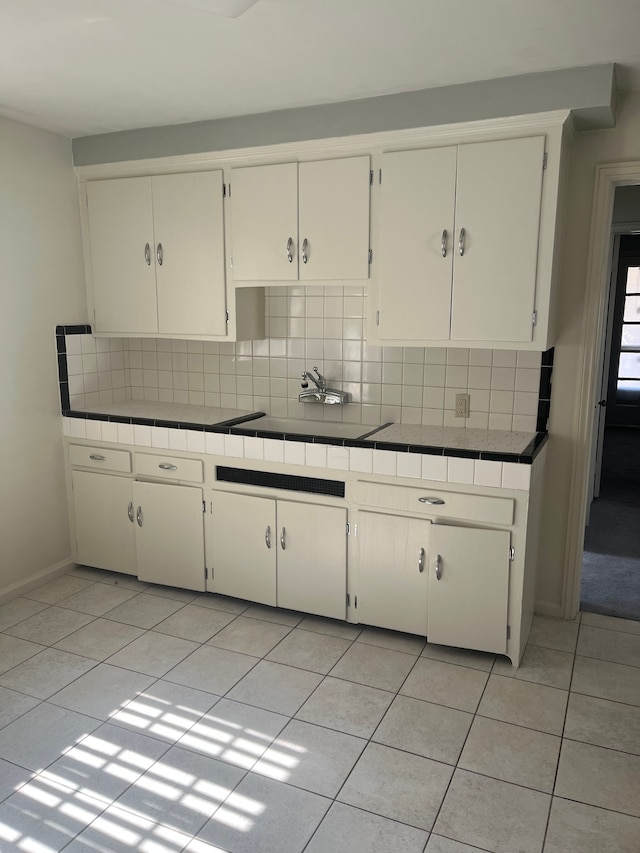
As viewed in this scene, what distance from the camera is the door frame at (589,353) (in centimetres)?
292

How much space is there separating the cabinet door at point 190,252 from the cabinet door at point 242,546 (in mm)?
905

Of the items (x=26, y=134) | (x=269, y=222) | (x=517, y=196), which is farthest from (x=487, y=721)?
(x=26, y=134)

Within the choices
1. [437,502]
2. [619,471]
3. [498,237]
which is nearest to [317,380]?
[437,502]

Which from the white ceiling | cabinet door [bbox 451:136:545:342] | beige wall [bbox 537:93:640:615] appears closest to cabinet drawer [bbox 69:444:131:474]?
the white ceiling

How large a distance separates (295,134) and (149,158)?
0.85 meters

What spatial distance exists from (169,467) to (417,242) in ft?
5.49

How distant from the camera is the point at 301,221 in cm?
314

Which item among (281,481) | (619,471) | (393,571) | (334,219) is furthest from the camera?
(619,471)

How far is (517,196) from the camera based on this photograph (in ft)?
8.86

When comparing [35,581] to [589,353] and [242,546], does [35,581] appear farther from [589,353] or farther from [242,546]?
[589,353]

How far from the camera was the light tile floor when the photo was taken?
194 centimetres

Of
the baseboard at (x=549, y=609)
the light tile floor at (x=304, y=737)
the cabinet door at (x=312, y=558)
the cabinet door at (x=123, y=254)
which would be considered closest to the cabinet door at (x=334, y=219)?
the cabinet door at (x=123, y=254)

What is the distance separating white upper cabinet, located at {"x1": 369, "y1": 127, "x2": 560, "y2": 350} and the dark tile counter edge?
463 millimetres

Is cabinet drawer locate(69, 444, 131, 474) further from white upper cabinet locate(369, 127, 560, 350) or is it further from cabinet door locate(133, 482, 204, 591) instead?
white upper cabinet locate(369, 127, 560, 350)
